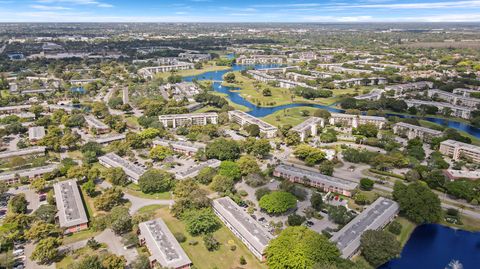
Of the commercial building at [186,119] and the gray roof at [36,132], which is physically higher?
the commercial building at [186,119]

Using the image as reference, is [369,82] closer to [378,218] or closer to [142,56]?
[378,218]

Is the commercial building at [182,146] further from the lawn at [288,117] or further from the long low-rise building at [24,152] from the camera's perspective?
the lawn at [288,117]

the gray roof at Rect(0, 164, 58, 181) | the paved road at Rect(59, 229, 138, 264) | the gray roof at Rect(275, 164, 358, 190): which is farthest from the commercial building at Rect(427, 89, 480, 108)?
the gray roof at Rect(0, 164, 58, 181)

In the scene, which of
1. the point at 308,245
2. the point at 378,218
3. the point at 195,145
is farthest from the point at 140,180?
the point at 378,218

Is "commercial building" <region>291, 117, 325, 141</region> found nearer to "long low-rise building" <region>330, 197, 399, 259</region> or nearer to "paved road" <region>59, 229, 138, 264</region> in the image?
"long low-rise building" <region>330, 197, 399, 259</region>

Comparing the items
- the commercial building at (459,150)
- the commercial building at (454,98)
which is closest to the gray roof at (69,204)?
the commercial building at (459,150)

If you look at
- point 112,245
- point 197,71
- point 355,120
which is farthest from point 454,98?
point 197,71

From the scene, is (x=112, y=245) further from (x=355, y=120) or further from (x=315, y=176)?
(x=355, y=120)

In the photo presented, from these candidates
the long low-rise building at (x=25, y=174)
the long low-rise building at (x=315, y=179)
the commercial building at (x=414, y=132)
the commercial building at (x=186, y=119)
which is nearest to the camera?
the long low-rise building at (x=315, y=179)
